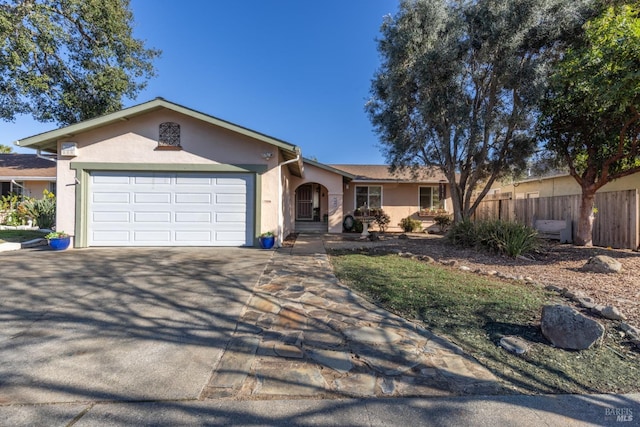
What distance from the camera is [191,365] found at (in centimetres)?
280

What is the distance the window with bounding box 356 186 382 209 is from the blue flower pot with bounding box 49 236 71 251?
40.7 ft

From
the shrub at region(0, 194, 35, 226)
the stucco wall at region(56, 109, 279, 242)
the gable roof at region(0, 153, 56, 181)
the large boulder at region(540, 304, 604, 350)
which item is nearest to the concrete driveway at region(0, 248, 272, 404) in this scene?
the stucco wall at region(56, 109, 279, 242)

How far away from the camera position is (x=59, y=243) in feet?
27.9

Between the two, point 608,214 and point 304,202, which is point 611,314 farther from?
point 304,202

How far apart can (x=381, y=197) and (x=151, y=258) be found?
40.2 feet

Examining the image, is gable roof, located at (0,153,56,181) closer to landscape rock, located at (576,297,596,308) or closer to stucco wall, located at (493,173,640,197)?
landscape rock, located at (576,297,596,308)

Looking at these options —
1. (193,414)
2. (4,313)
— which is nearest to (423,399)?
(193,414)

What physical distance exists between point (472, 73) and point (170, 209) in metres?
10.1

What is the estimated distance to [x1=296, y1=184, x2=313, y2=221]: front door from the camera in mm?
17766

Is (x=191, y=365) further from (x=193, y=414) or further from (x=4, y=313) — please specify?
(x=4, y=313)

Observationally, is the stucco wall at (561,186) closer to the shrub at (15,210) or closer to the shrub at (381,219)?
the shrub at (381,219)

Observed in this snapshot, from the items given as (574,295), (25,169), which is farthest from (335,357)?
(25,169)

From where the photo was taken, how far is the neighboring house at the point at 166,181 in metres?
8.97

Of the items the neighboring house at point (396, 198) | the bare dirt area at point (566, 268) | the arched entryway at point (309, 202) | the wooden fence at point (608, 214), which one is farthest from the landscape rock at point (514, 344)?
the arched entryway at point (309, 202)
